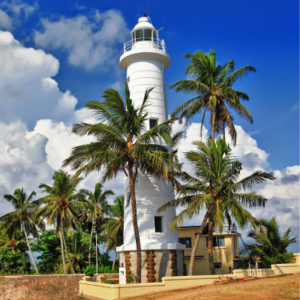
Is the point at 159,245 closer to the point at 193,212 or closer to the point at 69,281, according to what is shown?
the point at 193,212

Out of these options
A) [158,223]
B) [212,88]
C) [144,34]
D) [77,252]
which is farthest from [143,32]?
→ [77,252]

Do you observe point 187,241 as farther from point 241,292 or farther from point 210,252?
point 241,292

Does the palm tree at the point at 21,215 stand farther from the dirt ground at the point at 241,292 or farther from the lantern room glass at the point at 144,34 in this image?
the dirt ground at the point at 241,292

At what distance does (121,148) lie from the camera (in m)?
21.0

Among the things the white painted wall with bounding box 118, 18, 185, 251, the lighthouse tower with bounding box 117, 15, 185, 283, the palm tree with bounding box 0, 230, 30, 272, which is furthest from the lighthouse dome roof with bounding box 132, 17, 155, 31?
the palm tree with bounding box 0, 230, 30, 272

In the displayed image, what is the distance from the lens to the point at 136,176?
22750 mm

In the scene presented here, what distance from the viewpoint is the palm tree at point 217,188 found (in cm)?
1895

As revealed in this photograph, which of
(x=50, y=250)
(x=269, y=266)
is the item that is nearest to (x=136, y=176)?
(x=269, y=266)

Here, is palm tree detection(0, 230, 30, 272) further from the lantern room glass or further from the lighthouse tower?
the lantern room glass

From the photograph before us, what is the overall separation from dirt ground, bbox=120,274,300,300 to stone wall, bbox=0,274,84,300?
13481 millimetres

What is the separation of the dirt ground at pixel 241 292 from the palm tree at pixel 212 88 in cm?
961

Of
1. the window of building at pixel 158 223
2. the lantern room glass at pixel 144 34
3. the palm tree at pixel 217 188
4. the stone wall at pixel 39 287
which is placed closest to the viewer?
the palm tree at pixel 217 188

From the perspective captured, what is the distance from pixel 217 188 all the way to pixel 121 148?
19.5 ft

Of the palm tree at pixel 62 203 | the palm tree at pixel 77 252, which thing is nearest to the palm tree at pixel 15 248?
the palm tree at pixel 77 252
